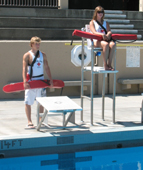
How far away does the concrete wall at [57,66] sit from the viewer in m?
8.99

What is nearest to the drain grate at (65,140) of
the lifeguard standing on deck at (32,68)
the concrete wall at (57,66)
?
the lifeguard standing on deck at (32,68)

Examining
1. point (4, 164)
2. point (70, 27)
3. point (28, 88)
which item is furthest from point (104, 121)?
point (70, 27)

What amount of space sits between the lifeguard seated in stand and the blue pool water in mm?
1495

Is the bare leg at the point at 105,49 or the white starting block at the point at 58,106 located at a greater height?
the bare leg at the point at 105,49

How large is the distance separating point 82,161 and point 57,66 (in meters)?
4.66

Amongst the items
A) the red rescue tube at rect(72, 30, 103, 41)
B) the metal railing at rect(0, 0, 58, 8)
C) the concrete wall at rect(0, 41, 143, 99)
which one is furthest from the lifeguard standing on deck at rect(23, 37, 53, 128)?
the metal railing at rect(0, 0, 58, 8)

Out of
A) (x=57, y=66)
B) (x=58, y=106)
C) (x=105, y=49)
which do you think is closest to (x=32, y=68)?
(x=58, y=106)

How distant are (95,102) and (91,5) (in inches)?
255

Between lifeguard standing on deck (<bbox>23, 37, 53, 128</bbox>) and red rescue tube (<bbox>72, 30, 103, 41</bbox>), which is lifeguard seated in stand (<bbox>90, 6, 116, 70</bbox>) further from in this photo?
lifeguard standing on deck (<bbox>23, 37, 53, 128</bbox>)

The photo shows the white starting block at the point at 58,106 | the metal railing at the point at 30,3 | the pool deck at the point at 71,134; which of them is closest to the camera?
the white starting block at the point at 58,106

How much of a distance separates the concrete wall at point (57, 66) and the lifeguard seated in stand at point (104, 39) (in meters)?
3.32

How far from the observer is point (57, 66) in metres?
9.36

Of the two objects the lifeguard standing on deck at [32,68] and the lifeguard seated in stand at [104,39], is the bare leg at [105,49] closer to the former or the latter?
the lifeguard seated in stand at [104,39]

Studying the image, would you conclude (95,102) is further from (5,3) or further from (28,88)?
(5,3)
